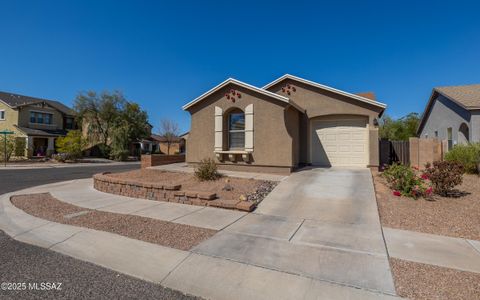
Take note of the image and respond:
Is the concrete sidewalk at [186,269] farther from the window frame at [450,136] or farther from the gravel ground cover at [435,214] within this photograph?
the window frame at [450,136]

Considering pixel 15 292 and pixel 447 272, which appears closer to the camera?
pixel 15 292

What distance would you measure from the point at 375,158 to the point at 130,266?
10.8m

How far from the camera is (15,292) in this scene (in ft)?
9.85

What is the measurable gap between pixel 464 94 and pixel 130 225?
21.0m

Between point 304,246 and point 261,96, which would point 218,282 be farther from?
point 261,96

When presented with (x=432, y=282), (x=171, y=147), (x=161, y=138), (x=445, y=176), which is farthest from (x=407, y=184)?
(x=161, y=138)

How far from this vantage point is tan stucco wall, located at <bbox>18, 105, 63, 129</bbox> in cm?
3138

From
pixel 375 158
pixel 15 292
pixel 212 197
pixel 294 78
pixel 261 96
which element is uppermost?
pixel 294 78

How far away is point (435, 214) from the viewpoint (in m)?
5.59

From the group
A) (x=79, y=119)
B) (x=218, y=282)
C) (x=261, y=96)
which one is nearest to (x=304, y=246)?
(x=218, y=282)

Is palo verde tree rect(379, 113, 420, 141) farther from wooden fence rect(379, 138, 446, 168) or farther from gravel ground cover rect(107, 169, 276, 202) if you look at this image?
gravel ground cover rect(107, 169, 276, 202)

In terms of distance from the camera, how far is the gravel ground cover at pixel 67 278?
294 cm

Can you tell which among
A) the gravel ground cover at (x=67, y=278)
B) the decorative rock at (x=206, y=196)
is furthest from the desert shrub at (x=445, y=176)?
the gravel ground cover at (x=67, y=278)

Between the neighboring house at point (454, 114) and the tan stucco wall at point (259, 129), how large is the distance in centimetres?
1091
